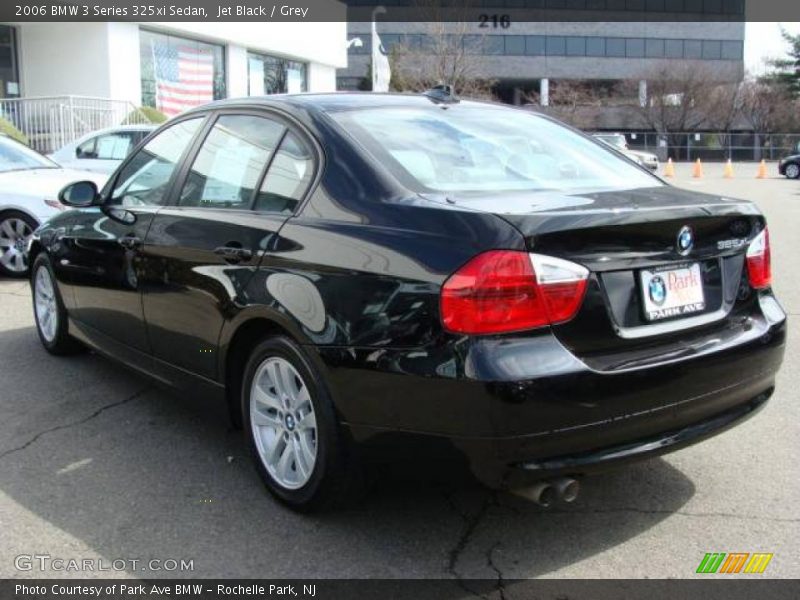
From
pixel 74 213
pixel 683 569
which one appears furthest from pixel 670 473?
pixel 74 213

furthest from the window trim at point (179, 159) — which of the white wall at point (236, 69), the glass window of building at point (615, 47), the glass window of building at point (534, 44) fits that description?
the glass window of building at point (615, 47)

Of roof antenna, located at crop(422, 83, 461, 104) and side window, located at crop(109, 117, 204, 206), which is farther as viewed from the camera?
side window, located at crop(109, 117, 204, 206)

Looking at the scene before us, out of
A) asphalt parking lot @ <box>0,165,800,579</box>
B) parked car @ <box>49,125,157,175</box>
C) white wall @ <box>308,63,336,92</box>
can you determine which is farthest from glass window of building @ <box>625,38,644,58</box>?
asphalt parking lot @ <box>0,165,800,579</box>

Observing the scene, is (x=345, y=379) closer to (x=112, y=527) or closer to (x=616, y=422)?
(x=616, y=422)

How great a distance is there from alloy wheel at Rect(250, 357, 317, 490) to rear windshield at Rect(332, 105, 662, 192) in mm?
941

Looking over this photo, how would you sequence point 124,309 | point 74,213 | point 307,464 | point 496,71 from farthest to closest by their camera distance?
point 496,71
point 74,213
point 124,309
point 307,464

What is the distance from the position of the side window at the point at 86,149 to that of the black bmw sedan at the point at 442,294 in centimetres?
1010

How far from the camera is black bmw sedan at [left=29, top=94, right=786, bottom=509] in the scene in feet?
8.98

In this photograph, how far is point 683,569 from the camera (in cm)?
301

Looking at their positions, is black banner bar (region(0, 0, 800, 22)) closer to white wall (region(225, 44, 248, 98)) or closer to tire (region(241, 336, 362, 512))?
white wall (region(225, 44, 248, 98))

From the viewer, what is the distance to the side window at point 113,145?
13344 millimetres

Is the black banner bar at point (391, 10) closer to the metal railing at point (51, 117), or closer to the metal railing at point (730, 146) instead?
the metal railing at point (51, 117)

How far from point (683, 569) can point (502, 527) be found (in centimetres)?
70

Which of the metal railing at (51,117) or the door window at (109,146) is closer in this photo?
the door window at (109,146)
